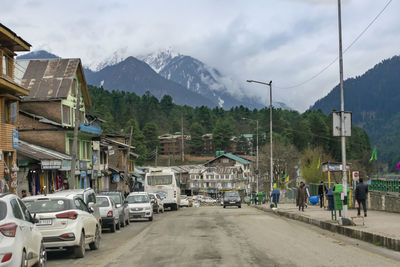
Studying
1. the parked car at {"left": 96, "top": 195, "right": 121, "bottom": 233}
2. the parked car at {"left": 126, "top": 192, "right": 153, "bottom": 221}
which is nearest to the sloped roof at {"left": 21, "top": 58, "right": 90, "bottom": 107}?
the parked car at {"left": 126, "top": 192, "right": 153, "bottom": 221}

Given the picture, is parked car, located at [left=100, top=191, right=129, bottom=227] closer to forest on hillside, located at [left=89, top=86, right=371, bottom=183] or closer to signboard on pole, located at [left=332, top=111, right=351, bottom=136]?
signboard on pole, located at [left=332, top=111, right=351, bottom=136]

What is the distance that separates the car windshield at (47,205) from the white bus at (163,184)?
1280 inches

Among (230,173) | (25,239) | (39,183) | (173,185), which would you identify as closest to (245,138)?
(230,173)

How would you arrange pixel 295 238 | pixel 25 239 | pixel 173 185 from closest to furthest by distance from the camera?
pixel 25 239, pixel 295 238, pixel 173 185

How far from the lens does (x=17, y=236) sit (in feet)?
31.3

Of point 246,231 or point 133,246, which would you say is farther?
point 246,231

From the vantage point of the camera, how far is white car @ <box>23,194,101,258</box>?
13.9 metres

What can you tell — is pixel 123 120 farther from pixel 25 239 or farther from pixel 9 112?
pixel 25 239

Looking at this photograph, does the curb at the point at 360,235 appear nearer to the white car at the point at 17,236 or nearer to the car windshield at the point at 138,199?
the white car at the point at 17,236

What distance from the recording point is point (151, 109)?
194m

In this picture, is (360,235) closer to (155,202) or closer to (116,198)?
(116,198)

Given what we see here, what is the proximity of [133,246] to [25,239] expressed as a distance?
640 centimetres

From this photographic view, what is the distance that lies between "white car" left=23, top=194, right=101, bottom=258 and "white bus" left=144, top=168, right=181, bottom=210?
3201 centimetres

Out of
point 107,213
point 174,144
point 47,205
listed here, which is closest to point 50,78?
point 107,213
